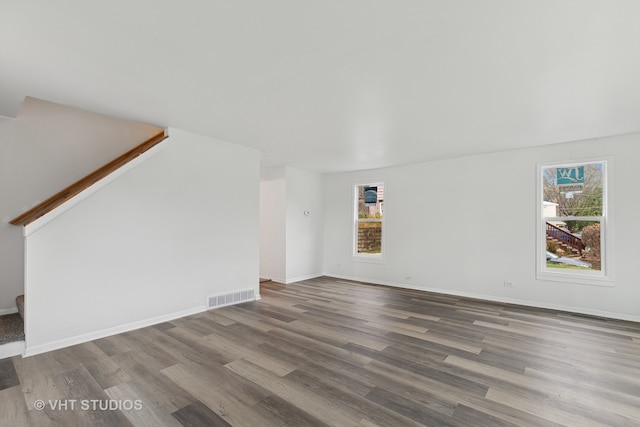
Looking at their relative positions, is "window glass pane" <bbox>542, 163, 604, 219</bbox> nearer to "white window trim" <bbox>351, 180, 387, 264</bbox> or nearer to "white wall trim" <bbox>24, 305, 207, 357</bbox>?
"white window trim" <bbox>351, 180, 387, 264</bbox>

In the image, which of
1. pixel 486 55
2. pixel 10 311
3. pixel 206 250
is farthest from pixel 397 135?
pixel 10 311

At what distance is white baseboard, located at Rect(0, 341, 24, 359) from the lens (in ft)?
8.90

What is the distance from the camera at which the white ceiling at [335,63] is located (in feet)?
5.81

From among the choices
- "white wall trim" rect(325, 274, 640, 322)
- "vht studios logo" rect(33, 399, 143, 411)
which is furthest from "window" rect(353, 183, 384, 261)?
"vht studios logo" rect(33, 399, 143, 411)

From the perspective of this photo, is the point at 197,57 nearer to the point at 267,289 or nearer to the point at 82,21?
the point at 82,21

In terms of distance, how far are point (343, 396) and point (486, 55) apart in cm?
274

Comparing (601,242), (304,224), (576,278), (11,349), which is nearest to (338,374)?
(11,349)

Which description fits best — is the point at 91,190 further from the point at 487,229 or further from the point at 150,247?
the point at 487,229

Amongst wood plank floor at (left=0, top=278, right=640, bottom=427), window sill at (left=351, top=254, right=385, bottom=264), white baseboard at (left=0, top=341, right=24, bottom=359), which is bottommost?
wood plank floor at (left=0, top=278, right=640, bottom=427)

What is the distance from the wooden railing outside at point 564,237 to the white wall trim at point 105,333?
540cm

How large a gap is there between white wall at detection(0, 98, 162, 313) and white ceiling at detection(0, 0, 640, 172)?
36 centimetres

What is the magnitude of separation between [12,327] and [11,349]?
47 centimetres

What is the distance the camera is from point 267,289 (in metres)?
5.69

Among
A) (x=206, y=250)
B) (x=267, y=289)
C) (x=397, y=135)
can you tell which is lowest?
(x=267, y=289)
